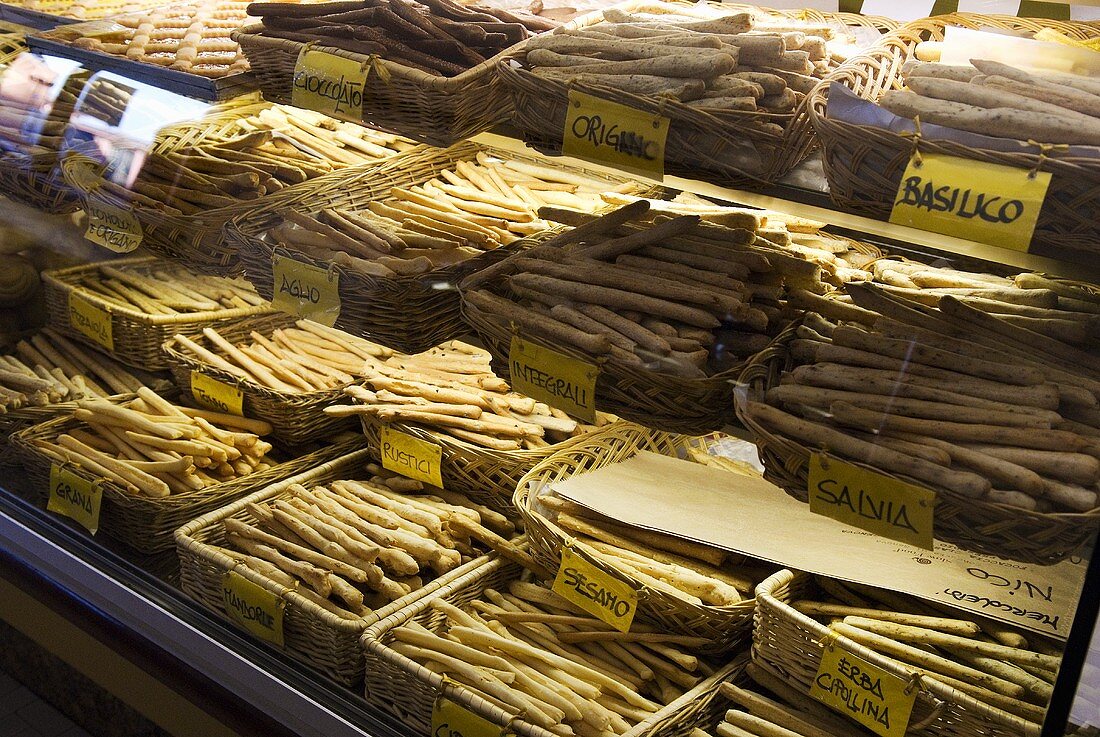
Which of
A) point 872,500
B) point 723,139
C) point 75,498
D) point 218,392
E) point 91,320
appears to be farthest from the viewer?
point 91,320

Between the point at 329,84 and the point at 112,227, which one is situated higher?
the point at 329,84

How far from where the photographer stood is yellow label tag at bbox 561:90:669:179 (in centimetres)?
143

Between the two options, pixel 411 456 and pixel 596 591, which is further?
pixel 411 456

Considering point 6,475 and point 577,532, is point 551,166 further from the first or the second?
point 6,475

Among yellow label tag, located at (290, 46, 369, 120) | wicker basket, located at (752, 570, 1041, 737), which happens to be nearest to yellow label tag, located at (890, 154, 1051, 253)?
wicker basket, located at (752, 570, 1041, 737)

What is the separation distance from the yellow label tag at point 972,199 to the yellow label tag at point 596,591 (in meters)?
0.91

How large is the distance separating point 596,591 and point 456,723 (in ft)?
1.13

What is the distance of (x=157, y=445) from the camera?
2451mm

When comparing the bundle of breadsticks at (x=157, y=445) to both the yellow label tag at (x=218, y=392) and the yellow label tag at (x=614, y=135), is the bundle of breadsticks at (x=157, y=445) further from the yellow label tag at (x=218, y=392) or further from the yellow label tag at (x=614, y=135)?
the yellow label tag at (x=614, y=135)

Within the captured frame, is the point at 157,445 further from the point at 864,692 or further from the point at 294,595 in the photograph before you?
the point at 864,692

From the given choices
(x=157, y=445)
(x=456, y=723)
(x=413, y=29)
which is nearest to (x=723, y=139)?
(x=413, y=29)

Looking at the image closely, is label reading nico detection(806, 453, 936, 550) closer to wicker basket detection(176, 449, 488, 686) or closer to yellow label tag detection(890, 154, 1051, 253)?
yellow label tag detection(890, 154, 1051, 253)

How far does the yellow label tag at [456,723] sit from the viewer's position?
1699mm

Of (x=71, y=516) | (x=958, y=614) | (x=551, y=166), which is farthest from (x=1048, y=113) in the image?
(x=71, y=516)
